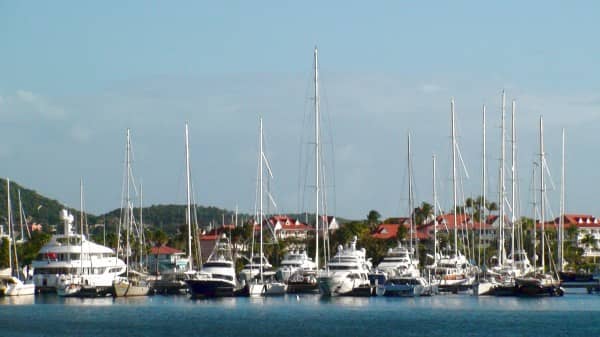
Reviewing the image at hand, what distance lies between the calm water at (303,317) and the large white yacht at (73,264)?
375 inches

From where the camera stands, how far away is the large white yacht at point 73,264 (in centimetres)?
10832

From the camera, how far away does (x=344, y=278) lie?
9550cm

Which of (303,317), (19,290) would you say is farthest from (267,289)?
(19,290)

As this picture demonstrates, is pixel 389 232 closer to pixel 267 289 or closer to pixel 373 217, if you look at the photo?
pixel 373 217

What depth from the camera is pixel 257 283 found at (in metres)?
97.7

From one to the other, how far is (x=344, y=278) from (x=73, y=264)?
1082 inches

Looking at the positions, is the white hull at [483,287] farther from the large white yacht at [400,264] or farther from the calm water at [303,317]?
the large white yacht at [400,264]

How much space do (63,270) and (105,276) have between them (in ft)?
13.7

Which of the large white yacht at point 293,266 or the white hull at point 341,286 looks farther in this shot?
the large white yacht at point 293,266

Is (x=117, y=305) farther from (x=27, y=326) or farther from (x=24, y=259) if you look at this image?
(x=24, y=259)

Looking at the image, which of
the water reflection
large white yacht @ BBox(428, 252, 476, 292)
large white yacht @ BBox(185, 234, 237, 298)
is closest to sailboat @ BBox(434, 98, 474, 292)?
large white yacht @ BBox(428, 252, 476, 292)

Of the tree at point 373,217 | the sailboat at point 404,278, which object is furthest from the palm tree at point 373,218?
the sailboat at point 404,278

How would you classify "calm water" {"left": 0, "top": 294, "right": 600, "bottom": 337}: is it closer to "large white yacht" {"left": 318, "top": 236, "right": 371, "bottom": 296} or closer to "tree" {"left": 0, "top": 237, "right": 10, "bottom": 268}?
"large white yacht" {"left": 318, "top": 236, "right": 371, "bottom": 296}

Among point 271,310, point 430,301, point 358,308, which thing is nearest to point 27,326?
point 271,310
